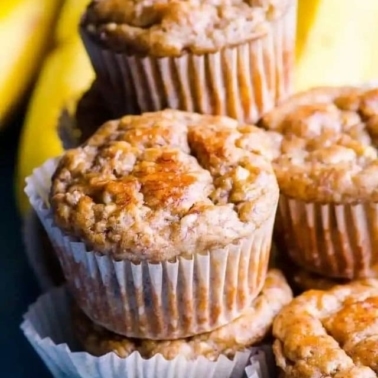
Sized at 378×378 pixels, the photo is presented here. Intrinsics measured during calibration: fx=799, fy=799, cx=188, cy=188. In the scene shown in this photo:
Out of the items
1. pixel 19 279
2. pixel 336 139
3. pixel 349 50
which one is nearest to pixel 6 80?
pixel 19 279

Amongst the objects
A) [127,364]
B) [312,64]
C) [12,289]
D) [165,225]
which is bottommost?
[12,289]

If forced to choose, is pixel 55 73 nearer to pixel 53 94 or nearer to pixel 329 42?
pixel 53 94

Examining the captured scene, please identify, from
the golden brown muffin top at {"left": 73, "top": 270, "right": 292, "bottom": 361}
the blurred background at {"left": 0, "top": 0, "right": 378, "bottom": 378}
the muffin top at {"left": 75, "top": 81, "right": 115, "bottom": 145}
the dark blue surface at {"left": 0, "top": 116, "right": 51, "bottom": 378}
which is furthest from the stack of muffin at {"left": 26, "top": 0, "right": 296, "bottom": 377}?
the blurred background at {"left": 0, "top": 0, "right": 378, "bottom": 378}

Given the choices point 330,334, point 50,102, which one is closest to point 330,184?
point 330,334

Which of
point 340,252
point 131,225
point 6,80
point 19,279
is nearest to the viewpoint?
point 131,225

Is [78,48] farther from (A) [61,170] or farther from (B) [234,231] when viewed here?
(B) [234,231]
